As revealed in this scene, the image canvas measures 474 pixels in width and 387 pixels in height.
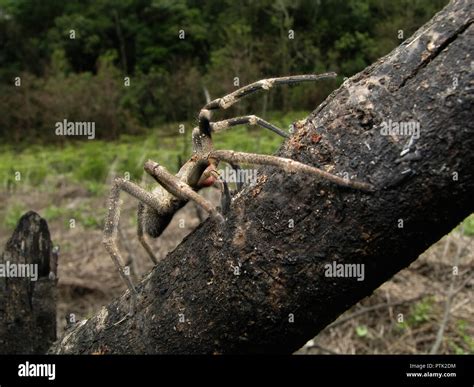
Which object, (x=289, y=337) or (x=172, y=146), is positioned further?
(x=172, y=146)

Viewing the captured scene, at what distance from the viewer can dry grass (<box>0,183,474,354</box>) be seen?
15.4 feet

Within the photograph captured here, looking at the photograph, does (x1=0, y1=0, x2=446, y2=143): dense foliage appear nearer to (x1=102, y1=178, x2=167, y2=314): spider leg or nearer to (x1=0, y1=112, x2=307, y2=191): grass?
(x1=0, y1=112, x2=307, y2=191): grass

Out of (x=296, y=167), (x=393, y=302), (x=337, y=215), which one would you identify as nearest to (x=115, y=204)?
(x=296, y=167)

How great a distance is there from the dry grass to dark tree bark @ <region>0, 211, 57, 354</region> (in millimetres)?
1869

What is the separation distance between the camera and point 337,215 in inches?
68.1

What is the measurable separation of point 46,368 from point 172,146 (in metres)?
12.6

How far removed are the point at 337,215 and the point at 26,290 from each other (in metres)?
2.04

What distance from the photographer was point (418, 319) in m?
4.87

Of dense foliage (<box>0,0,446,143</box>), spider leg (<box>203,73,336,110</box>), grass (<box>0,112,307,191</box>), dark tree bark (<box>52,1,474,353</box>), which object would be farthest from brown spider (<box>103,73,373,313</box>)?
dense foliage (<box>0,0,446,143</box>)

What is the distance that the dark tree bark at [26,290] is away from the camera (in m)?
3.14

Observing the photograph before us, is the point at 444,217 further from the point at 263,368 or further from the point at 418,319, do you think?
the point at 418,319

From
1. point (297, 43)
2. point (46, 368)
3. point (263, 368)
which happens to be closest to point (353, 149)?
point (263, 368)

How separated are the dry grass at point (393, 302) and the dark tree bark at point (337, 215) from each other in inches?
94.7

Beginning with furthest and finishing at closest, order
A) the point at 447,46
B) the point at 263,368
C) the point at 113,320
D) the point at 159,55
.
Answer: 1. the point at 159,55
2. the point at 113,320
3. the point at 263,368
4. the point at 447,46
